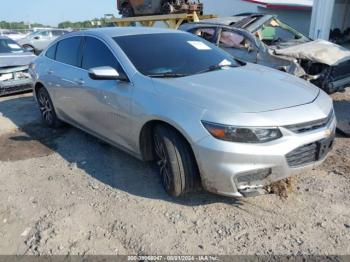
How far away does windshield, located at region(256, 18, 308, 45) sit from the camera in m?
8.43

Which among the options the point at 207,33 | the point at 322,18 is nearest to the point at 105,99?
the point at 207,33

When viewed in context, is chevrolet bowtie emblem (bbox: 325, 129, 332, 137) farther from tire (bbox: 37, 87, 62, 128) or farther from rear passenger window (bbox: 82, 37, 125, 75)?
tire (bbox: 37, 87, 62, 128)

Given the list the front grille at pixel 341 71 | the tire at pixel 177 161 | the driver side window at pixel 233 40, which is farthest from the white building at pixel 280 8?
the tire at pixel 177 161

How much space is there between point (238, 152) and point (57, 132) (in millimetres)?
3755

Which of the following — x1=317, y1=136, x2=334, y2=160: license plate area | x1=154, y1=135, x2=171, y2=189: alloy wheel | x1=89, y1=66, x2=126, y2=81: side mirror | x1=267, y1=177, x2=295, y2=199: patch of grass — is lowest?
x1=267, y1=177, x2=295, y2=199: patch of grass

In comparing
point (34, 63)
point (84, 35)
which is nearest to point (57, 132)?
point (34, 63)

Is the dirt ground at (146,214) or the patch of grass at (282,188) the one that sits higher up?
the patch of grass at (282,188)

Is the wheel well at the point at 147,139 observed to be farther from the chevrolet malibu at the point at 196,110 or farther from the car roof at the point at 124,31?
the car roof at the point at 124,31

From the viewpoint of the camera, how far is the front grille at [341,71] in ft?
23.1

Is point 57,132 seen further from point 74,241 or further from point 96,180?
point 74,241

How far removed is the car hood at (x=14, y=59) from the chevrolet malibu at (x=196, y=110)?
428 centimetres

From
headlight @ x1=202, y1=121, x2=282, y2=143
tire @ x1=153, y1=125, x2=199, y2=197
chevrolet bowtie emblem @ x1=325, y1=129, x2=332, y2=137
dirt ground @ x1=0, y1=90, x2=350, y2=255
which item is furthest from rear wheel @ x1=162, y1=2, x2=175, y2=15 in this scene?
headlight @ x1=202, y1=121, x2=282, y2=143

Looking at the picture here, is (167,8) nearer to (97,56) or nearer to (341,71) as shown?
(341,71)

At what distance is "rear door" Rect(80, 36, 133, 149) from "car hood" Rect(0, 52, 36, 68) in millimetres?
4465
